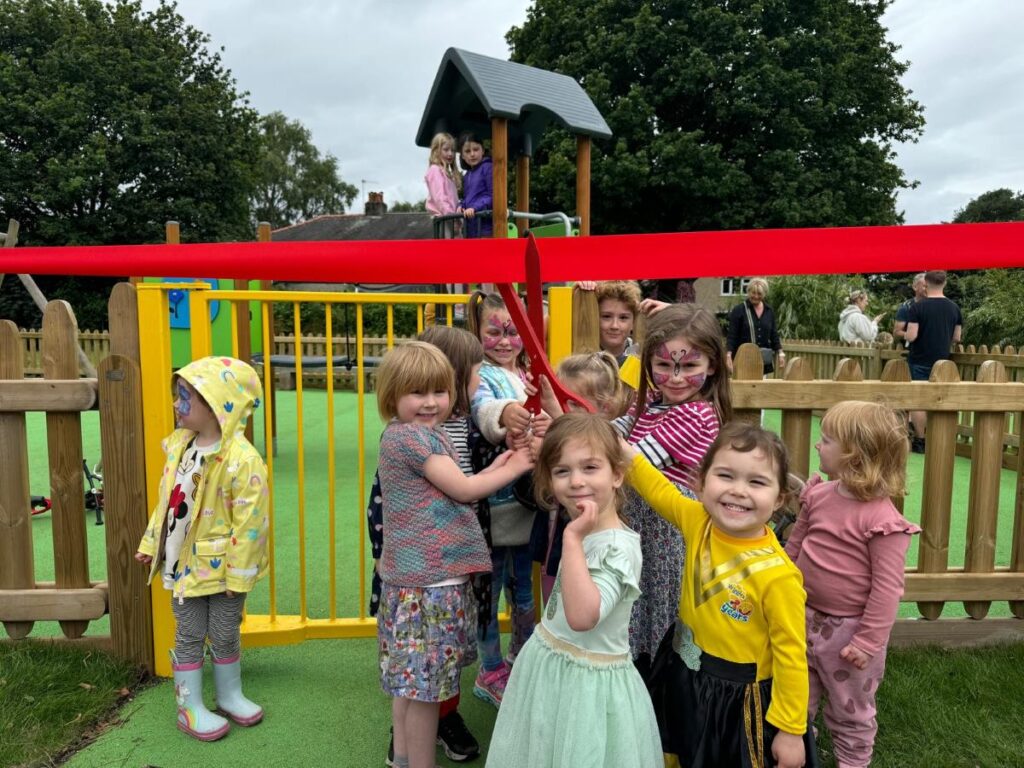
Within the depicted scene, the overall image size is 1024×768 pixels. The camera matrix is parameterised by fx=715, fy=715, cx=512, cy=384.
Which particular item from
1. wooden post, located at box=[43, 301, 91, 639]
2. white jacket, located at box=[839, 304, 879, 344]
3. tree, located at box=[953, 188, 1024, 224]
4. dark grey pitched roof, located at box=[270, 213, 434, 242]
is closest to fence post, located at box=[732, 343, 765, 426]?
wooden post, located at box=[43, 301, 91, 639]

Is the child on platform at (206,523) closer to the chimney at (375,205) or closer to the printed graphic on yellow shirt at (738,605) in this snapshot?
the printed graphic on yellow shirt at (738,605)

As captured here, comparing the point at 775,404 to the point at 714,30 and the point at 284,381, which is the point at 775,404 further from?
the point at 714,30

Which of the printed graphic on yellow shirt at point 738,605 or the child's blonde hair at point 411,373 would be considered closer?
the printed graphic on yellow shirt at point 738,605

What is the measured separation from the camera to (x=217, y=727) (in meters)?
2.46

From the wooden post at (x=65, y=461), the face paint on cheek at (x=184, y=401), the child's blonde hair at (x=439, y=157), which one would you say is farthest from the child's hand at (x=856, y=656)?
the child's blonde hair at (x=439, y=157)

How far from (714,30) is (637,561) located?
77.0 feet

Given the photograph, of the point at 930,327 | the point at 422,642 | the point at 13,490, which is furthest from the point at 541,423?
the point at 930,327

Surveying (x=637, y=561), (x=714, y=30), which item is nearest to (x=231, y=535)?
(x=637, y=561)

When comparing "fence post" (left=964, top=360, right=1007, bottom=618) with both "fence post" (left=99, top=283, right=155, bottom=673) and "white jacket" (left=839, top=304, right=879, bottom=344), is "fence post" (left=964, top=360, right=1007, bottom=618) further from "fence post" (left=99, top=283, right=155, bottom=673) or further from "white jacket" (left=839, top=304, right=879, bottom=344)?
"white jacket" (left=839, top=304, right=879, bottom=344)

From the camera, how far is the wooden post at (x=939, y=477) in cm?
310

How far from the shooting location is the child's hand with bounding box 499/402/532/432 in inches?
72.0

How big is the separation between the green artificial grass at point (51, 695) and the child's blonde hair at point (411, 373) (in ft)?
5.32

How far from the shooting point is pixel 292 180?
1876 inches

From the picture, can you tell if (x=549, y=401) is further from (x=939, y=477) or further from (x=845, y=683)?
(x=939, y=477)
